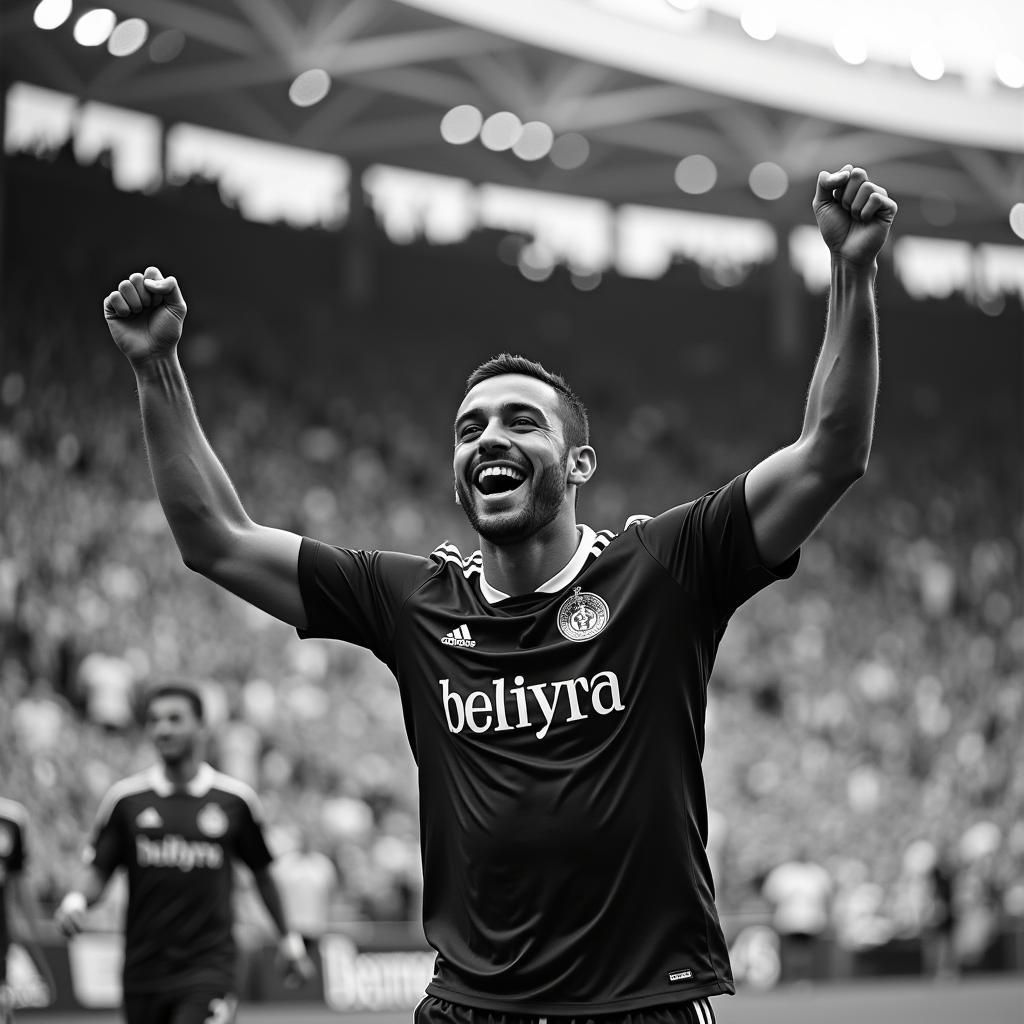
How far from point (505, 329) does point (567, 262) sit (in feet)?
6.21

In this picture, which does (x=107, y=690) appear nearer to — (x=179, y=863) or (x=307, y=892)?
(x=307, y=892)

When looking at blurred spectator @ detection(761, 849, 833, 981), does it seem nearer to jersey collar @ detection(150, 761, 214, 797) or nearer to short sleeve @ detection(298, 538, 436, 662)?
jersey collar @ detection(150, 761, 214, 797)

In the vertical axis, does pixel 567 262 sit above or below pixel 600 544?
above

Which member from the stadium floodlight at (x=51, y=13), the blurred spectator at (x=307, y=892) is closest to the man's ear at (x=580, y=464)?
the blurred spectator at (x=307, y=892)

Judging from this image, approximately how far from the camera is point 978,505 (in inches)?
1037

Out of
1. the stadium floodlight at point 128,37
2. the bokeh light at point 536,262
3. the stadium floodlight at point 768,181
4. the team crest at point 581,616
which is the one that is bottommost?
the team crest at point 581,616

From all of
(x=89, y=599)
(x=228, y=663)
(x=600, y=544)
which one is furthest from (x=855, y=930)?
(x=600, y=544)

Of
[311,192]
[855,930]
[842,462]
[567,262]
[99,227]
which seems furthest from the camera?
[567,262]

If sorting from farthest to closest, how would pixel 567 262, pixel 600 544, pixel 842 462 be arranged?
pixel 567 262
pixel 600 544
pixel 842 462

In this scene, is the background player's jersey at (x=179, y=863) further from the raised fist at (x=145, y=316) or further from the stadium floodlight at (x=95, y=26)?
the stadium floodlight at (x=95, y=26)

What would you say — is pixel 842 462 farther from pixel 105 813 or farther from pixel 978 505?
pixel 978 505

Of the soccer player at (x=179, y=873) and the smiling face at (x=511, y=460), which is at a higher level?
the smiling face at (x=511, y=460)

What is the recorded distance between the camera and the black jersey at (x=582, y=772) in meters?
2.98

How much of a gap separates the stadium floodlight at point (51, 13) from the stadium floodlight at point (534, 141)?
23.7ft
